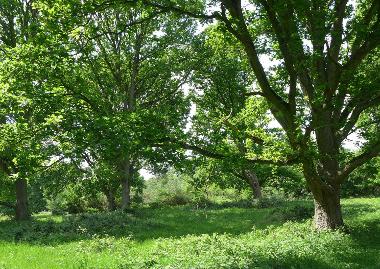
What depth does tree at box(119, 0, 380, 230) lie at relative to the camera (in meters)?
12.7

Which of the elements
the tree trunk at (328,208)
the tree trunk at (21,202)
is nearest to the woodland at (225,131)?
the tree trunk at (328,208)

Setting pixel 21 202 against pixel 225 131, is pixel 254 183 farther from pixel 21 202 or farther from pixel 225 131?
pixel 225 131

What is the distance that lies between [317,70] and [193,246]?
8194 millimetres

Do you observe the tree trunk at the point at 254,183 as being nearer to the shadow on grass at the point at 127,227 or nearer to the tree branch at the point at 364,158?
the shadow on grass at the point at 127,227

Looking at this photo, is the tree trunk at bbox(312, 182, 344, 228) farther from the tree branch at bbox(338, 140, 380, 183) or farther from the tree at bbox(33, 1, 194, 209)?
the tree at bbox(33, 1, 194, 209)

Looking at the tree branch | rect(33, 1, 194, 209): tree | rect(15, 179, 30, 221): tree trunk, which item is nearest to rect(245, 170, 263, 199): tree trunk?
rect(33, 1, 194, 209): tree

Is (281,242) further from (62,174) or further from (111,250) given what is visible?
(62,174)

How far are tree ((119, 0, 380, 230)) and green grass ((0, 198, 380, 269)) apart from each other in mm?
2635

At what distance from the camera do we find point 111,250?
14.9m

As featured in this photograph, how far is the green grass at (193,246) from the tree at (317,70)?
2635mm

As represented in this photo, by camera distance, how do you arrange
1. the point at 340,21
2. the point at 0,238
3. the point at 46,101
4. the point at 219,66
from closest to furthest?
the point at 340,21 → the point at 46,101 → the point at 0,238 → the point at 219,66

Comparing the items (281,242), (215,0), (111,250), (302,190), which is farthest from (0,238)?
(302,190)

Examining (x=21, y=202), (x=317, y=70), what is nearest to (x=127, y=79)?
(x=21, y=202)

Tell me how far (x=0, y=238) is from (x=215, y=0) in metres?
15.0
